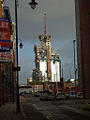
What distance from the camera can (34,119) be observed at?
1941 centimetres

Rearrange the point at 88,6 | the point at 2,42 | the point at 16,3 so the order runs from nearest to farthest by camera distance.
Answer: the point at 2,42 < the point at 16,3 < the point at 88,6

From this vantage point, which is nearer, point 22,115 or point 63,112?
point 22,115

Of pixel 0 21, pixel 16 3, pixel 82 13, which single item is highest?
pixel 82 13

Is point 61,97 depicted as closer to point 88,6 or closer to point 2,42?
point 88,6

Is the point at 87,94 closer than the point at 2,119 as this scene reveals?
No

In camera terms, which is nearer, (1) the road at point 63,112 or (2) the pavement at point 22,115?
(2) the pavement at point 22,115

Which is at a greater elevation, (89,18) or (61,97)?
(89,18)

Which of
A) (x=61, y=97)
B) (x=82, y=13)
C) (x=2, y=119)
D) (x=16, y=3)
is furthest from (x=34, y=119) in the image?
(x=82, y=13)

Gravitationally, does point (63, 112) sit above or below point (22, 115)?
below

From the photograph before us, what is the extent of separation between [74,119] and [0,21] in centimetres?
945

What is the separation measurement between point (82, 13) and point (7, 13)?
22.4 m

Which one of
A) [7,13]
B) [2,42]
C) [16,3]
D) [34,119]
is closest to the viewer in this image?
[34,119]

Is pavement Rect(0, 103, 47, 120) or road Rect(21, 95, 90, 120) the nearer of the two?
pavement Rect(0, 103, 47, 120)

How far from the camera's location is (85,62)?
76562 mm
